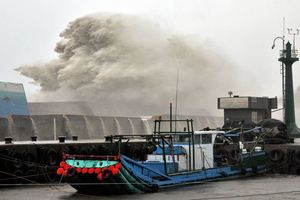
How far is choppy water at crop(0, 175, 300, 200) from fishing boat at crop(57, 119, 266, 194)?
0.46 meters

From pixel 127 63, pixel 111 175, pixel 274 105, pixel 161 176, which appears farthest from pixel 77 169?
A: pixel 127 63

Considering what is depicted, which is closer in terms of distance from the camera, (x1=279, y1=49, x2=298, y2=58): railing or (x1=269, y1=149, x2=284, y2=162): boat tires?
(x1=269, y1=149, x2=284, y2=162): boat tires

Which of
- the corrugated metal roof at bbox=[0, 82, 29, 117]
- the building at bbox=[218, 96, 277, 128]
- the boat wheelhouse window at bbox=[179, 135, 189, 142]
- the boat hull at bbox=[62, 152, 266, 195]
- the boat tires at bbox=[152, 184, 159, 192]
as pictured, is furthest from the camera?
the building at bbox=[218, 96, 277, 128]

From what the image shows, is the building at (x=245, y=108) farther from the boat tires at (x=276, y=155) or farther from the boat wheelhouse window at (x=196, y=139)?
the boat wheelhouse window at (x=196, y=139)

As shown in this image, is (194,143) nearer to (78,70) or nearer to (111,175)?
(111,175)

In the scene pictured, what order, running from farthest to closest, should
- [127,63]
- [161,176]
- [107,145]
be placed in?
[127,63] → [107,145] → [161,176]

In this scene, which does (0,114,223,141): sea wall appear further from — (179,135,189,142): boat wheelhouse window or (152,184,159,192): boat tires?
(152,184,159,192): boat tires

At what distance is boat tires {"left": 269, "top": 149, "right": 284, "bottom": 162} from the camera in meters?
31.6

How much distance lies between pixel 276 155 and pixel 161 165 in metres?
11.3

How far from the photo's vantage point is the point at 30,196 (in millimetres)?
21141

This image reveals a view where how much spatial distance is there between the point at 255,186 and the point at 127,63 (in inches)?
2656

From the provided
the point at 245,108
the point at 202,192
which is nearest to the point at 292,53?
the point at 245,108

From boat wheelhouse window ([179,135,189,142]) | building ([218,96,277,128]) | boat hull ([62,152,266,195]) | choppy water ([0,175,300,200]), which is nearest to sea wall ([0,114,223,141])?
building ([218,96,277,128])

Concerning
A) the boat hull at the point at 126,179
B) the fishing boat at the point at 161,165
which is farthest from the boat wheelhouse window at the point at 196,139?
the boat hull at the point at 126,179
